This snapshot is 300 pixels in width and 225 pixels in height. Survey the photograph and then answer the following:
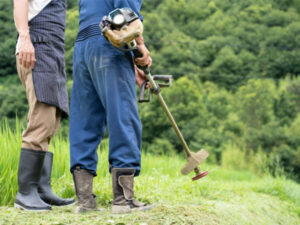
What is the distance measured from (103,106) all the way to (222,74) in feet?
122

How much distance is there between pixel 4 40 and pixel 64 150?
2098 cm

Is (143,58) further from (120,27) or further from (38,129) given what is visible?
(38,129)

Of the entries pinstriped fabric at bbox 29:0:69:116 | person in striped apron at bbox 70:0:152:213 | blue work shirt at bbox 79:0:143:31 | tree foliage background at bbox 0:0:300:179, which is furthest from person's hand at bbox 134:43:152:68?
tree foliage background at bbox 0:0:300:179

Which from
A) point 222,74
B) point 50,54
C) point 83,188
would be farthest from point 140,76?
point 222,74

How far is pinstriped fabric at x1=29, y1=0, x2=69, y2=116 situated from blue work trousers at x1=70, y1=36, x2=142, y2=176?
Answer: 0.44ft

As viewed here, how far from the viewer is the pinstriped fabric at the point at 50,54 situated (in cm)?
276

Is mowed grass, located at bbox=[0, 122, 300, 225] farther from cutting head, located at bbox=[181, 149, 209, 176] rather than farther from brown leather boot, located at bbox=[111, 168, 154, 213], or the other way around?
cutting head, located at bbox=[181, 149, 209, 176]

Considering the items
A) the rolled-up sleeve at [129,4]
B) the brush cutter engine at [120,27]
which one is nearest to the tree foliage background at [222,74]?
the rolled-up sleeve at [129,4]

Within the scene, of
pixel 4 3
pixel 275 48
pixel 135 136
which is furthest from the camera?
pixel 275 48

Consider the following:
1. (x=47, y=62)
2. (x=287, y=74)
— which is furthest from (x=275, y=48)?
(x=47, y=62)

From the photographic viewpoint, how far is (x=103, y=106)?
281 cm

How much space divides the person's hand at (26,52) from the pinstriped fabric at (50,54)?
0.17ft

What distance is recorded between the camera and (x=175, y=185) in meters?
4.18

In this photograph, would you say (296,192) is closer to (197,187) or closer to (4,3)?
(197,187)
